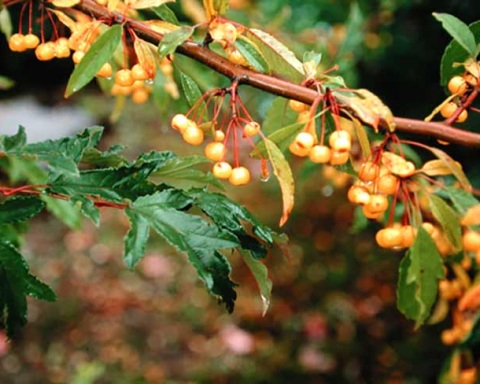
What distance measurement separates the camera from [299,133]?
2.55 ft

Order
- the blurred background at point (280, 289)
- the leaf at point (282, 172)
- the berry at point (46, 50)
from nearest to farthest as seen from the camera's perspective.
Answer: the leaf at point (282, 172) → the berry at point (46, 50) → the blurred background at point (280, 289)

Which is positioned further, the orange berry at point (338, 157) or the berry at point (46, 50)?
the berry at point (46, 50)

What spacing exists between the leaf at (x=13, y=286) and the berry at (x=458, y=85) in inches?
28.1

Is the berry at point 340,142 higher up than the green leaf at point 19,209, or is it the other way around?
the berry at point 340,142

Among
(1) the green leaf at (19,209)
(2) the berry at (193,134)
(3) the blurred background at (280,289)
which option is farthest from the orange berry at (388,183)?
(3) the blurred background at (280,289)

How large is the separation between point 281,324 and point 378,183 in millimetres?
2200

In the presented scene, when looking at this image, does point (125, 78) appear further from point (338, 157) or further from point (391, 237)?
point (391, 237)

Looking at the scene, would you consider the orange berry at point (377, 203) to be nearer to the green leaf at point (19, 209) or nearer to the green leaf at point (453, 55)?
the green leaf at point (453, 55)

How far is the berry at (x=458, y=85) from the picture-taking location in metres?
0.82

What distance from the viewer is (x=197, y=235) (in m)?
0.72

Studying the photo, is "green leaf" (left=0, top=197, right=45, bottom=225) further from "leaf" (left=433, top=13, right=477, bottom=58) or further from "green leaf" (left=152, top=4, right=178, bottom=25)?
"leaf" (left=433, top=13, right=477, bottom=58)

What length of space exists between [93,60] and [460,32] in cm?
55

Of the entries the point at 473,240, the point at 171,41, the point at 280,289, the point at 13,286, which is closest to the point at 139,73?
the point at 171,41

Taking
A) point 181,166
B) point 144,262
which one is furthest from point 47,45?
point 144,262
